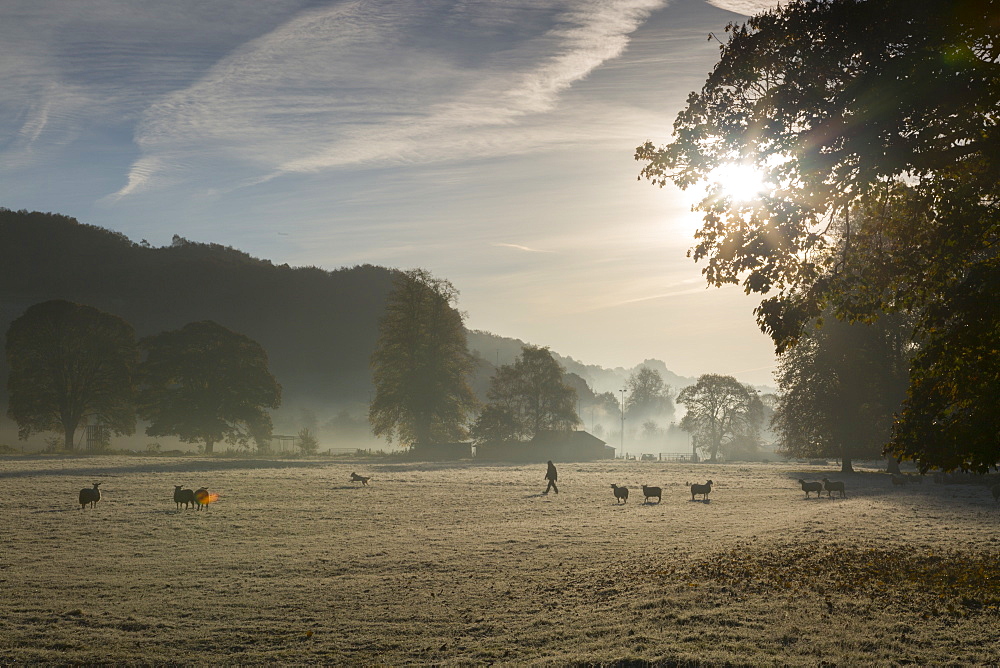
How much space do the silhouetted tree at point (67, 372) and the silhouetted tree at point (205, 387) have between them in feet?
7.72

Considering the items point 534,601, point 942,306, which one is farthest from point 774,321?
point 534,601

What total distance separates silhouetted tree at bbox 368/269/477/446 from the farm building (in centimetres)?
490

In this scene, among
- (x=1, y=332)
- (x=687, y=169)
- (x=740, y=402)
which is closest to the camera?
(x=687, y=169)

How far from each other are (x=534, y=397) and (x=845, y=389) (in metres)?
38.9

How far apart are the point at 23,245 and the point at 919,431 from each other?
609 ft

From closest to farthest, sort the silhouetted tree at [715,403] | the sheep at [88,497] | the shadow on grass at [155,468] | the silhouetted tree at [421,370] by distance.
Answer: the sheep at [88,497] < the shadow on grass at [155,468] < the silhouetted tree at [421,370] < the silhouetted tree at [715,403]

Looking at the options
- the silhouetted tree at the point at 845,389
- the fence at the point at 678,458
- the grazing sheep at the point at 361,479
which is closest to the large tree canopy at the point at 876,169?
the grazing sheep at the point at 361,479

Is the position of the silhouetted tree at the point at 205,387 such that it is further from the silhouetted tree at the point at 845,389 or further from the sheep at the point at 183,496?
the silhouetted tree at the point at 845,389

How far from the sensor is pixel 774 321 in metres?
14.6

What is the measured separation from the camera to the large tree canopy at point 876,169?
39.9ft

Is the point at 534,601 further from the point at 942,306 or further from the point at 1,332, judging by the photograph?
the point at 1,332

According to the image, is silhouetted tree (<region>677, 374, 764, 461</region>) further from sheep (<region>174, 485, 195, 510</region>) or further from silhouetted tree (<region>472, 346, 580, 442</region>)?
sheep (<region>174, 485, 195, 510</region>)

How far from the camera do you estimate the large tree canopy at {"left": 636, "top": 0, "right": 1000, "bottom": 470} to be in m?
12.1

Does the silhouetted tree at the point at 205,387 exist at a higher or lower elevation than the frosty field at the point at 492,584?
higher
